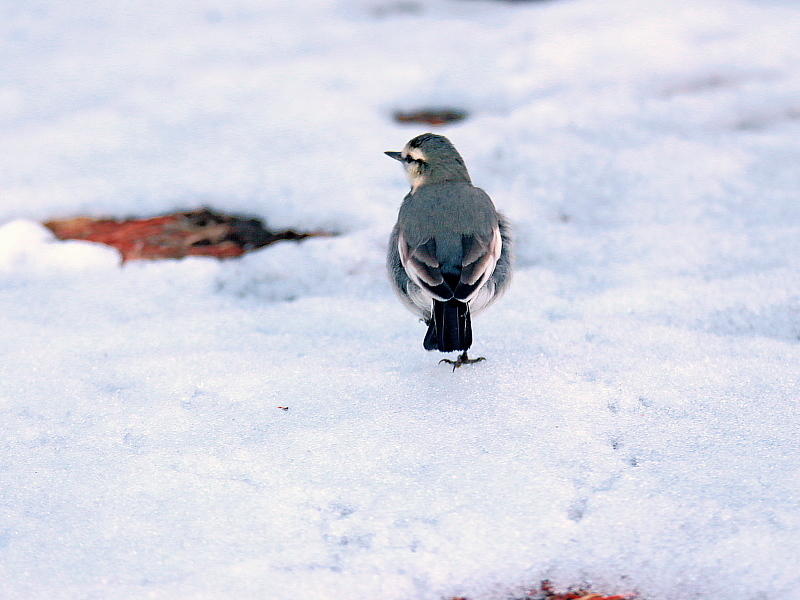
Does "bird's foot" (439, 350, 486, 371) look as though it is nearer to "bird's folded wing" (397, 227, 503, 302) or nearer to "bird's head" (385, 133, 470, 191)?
"bird's folded wing" (397, 227, 503, 302)

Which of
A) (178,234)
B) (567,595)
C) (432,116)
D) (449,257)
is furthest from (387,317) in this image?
(432,116)

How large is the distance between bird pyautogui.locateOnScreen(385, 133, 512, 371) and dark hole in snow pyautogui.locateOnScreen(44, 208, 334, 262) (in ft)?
4.48

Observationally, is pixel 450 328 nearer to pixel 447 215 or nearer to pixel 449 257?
pixel 449 257

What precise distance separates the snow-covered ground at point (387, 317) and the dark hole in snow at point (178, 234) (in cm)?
13

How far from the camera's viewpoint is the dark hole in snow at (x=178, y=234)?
518 cm

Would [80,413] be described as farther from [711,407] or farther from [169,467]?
[711,407]

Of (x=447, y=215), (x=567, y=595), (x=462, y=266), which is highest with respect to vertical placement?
(x=447, y=215)

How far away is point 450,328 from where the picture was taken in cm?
344

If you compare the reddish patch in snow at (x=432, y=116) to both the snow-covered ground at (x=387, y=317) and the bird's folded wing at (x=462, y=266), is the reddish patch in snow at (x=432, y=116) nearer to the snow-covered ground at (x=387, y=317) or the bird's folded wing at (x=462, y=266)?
the snow-covered ground at (x=387, y=317)

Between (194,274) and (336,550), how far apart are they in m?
2.64

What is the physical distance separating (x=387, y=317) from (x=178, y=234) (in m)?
1.64

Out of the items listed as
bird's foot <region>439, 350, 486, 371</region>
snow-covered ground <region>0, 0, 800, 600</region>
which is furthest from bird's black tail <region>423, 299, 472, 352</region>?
bird's foot <region>439, 350, 486, 371</region>

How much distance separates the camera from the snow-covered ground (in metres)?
2.62

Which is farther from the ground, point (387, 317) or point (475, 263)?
point (475, 263)
